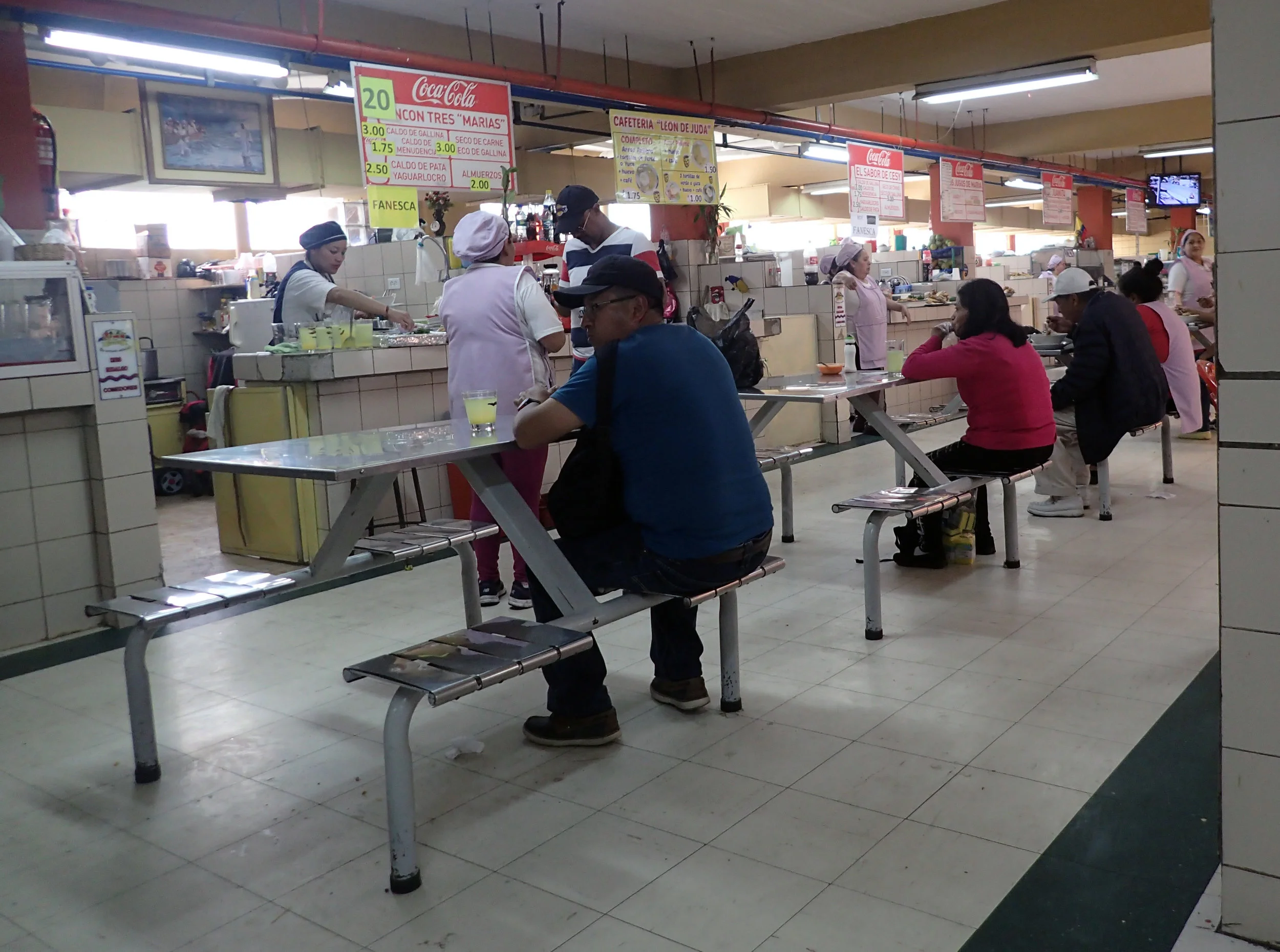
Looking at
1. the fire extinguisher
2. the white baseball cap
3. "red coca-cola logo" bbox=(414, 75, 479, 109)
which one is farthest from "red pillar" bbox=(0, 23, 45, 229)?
the white baseball cap

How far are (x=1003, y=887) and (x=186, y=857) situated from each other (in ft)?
6.34

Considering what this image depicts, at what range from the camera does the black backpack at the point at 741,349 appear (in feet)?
14.9

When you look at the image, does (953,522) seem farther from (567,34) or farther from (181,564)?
(567,34)

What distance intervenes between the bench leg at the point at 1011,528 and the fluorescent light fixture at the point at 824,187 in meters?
13.1

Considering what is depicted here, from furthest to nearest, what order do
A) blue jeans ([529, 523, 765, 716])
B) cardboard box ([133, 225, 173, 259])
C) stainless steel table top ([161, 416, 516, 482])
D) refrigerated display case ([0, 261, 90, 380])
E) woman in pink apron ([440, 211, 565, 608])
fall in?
cardboard box ([133, 225, 173, 259]) < woman in pink apron ([440, 211, 565, 608]) < refrigerated display case ([0, 261, 90, 380]) < blue jeans ([529, 523, 765, 716]) < stainless steel table top ([161, 416, 516, 482])

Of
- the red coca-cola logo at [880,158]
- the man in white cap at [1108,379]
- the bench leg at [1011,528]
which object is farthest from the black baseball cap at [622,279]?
the red coca-cola logo at [880,158]

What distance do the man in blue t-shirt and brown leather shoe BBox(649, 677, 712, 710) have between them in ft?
0.83

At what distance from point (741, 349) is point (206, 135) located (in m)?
4.95

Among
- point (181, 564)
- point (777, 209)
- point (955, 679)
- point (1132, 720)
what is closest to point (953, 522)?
point (955, 679)

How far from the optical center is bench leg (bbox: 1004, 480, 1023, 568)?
490 centimetres

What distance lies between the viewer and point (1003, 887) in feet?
7.63

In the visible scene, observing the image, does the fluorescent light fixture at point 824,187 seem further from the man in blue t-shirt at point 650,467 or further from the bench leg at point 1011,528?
the man in blue t-shirt at point 650,467

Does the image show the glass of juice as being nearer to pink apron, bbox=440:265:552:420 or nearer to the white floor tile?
pink apron, bbox=440:265:552:420

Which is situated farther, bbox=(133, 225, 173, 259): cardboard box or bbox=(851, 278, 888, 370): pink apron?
bbox=(133, 225, 173, 259): cardboard box
